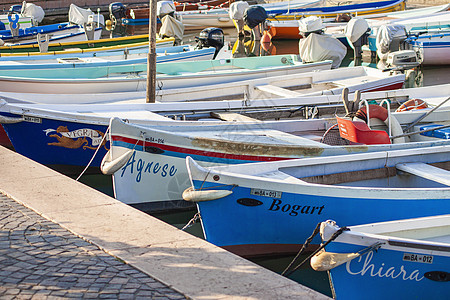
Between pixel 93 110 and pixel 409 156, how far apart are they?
5563mm

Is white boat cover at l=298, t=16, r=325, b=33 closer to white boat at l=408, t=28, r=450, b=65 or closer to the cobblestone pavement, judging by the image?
white boat at l=408, t=28, r=450, b=65

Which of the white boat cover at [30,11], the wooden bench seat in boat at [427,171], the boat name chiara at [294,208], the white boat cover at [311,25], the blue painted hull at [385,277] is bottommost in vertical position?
the blue painted hull at [385,277]

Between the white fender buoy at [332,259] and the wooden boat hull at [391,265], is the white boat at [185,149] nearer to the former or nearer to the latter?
the wooden boat hull at [391,265]

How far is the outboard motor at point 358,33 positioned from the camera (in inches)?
919

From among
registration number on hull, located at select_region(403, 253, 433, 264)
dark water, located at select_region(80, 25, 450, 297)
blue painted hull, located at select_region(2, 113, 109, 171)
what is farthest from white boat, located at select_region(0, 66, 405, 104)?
registration number on hull, located at select_region(403, 253, 433, 264)

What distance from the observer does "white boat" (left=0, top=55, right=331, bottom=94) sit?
13.6 metres

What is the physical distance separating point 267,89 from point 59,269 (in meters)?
9.34

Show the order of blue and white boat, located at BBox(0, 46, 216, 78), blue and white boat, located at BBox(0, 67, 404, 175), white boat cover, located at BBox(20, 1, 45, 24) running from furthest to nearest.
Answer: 1. white boat cover, located at BBox(20, 1, 45, 24)
2. blue and white boat, located at BBox(0, 46, 216, 78)
3. blue and white boat, located at BBox(0, 67, 404, 175)

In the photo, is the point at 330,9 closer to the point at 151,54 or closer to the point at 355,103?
the point at 151,54

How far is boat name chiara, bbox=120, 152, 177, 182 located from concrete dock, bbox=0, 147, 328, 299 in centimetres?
213

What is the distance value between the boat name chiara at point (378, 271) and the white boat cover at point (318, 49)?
Answer: 11730 millimetres

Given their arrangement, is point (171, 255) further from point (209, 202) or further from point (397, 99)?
point (397, 99)

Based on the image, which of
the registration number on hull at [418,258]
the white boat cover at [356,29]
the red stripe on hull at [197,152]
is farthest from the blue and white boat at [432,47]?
the registration number on hull at [418,258]

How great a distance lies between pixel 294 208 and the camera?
757cm
